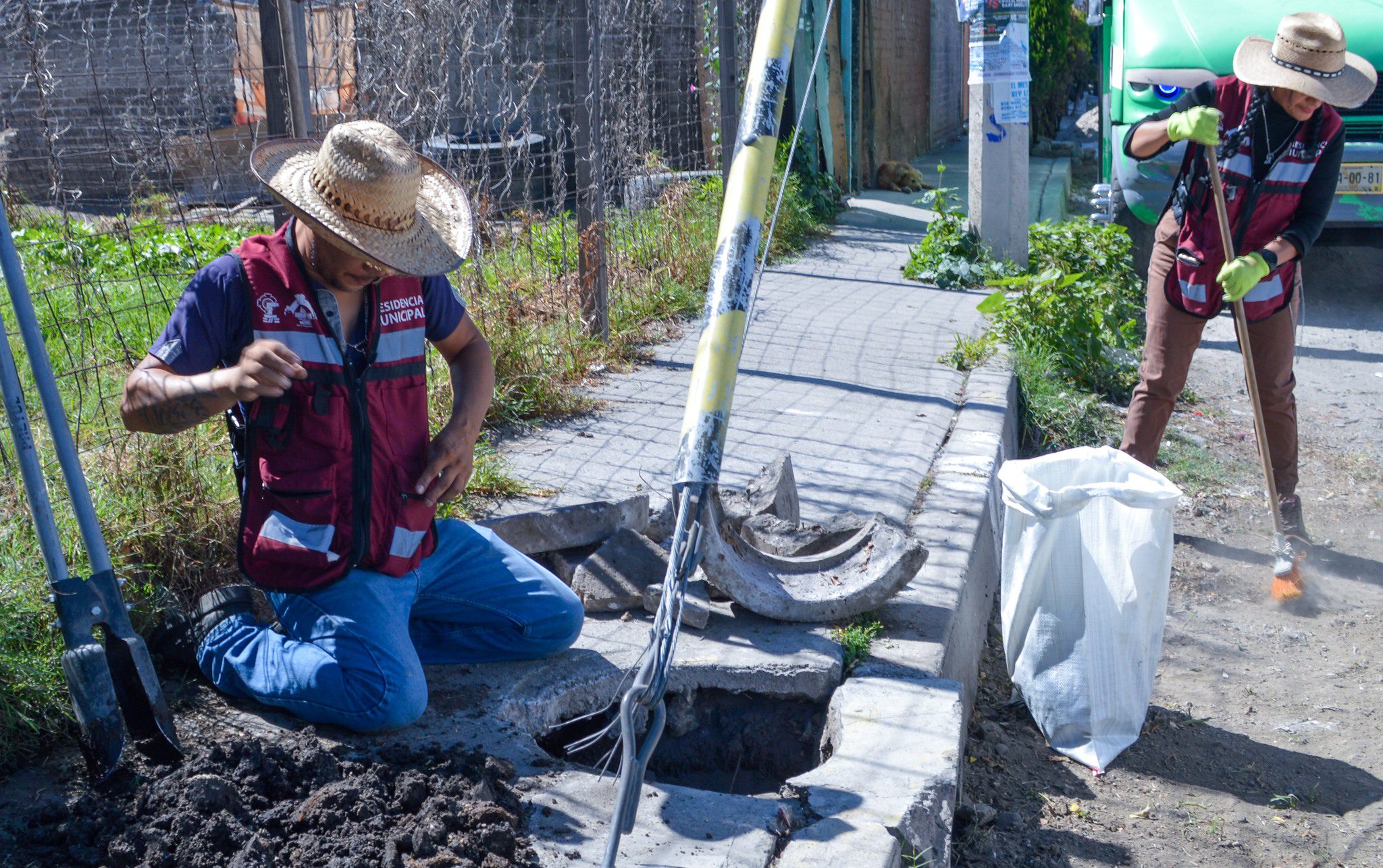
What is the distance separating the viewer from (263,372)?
→ 2350 millimetres

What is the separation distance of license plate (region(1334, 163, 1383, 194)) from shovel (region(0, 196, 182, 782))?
23.2 ft

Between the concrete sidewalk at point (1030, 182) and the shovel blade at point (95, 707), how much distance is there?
7.62 metres

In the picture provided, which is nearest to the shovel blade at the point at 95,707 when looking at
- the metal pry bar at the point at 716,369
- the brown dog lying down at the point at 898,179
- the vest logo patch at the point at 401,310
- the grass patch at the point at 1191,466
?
the vest logo patch at the point at 401,310

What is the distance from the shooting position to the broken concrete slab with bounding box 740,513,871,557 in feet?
11.8

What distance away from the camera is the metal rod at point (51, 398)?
2.37 meters

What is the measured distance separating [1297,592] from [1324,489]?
1225 millimetres

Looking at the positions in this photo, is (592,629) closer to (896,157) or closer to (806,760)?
(806,760)

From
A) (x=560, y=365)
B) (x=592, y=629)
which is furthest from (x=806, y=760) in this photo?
(x=560, y=365)

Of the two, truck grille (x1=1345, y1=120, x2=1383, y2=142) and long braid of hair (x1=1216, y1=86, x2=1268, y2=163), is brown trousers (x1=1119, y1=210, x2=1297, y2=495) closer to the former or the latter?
long braid of hair (x1=1216, y1=86, x2=1268, y2=163)

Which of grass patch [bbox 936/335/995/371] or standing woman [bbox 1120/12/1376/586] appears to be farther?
grass patch [bbox 936/335/995/371]

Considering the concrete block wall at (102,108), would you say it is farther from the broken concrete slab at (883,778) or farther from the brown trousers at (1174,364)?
the brown trousers at (1174,364)

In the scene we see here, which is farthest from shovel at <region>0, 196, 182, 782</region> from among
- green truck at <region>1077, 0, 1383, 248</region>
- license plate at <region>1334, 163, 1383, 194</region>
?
license plate at <region>1334, 163, 1383, 194</region>

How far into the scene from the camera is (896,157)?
1412 cm

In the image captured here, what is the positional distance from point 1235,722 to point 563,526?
2.11m
